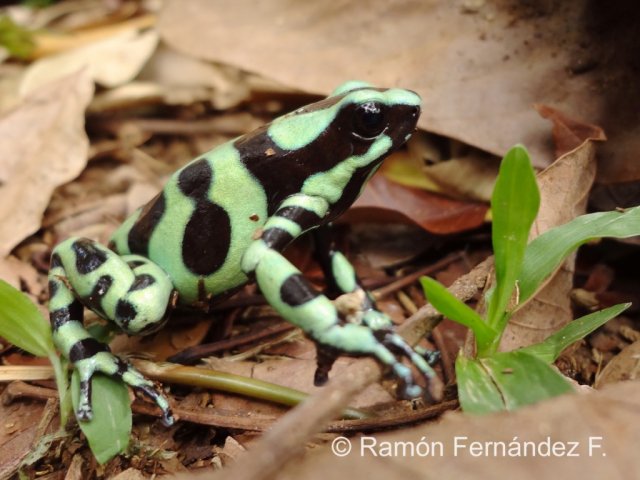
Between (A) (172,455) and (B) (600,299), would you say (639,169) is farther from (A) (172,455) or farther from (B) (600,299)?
(A) (172,455)

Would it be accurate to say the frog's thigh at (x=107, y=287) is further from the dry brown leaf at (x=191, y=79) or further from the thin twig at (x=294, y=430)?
the dry brown leaf at (x=191, y=79)

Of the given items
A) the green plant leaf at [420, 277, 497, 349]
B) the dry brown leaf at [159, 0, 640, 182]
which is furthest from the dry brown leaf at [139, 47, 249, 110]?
the green plant leaf at [420, 277, 497, 349]

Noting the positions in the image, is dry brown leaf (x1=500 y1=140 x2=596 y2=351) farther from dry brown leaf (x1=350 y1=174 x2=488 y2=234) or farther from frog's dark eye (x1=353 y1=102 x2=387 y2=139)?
frog's dark eye (x1=353 y1=102 x2=387 y2=139)

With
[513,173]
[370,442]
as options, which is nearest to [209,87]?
[513,173]

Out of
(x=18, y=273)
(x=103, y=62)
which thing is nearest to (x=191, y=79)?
(x=103, y=62)

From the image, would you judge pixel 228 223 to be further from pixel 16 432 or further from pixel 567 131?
pixel 567 131

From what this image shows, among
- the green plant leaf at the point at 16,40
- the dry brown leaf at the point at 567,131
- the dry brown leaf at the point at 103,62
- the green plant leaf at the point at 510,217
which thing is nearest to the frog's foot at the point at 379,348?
the green plant leaf at the point at 510,217

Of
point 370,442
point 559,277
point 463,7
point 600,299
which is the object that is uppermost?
point 463,7
